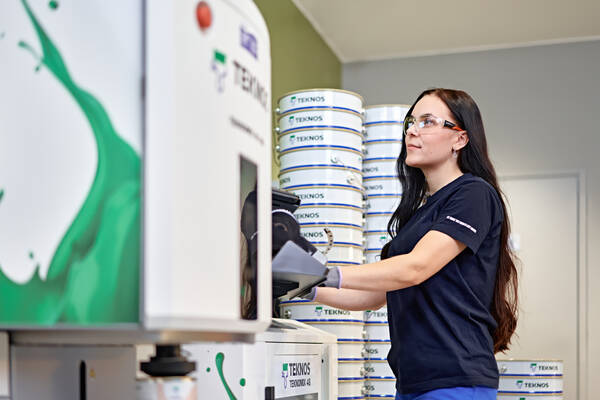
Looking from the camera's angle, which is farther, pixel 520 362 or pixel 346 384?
pixel 520 362

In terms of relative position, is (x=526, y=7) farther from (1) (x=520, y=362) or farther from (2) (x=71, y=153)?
(2) (x=71, y=153)

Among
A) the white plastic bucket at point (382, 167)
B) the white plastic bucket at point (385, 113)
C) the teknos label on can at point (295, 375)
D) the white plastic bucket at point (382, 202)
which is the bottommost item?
the teknos label on can at point (295, 375)

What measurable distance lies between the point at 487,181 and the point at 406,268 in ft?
1.38

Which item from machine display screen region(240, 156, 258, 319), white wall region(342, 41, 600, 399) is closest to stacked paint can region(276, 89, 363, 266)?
machine display screen region(240, 156, 258, 319)

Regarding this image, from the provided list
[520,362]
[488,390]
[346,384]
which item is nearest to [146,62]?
[488,390]

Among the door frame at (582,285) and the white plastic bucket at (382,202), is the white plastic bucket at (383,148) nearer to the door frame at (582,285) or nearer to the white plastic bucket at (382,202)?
the white plastic bucket at (382,202)

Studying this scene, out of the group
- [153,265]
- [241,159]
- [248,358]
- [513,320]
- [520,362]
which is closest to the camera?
[153,265]

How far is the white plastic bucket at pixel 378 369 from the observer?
2.86 metres

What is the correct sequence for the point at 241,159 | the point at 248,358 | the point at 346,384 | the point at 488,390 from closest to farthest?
the point at 241,159, the point at 248,358, the point at 488,390, the point at 346,384

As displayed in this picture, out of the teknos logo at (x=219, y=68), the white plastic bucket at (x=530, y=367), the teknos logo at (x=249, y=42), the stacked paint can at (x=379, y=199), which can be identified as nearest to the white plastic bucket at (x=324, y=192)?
the stacked paint can at (x=379, y=199)

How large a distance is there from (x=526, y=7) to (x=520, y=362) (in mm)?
2466

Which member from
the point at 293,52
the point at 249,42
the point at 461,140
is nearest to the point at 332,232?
the point at 461,140

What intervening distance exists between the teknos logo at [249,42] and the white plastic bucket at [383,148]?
180 cm

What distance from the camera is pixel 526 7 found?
4875mm
